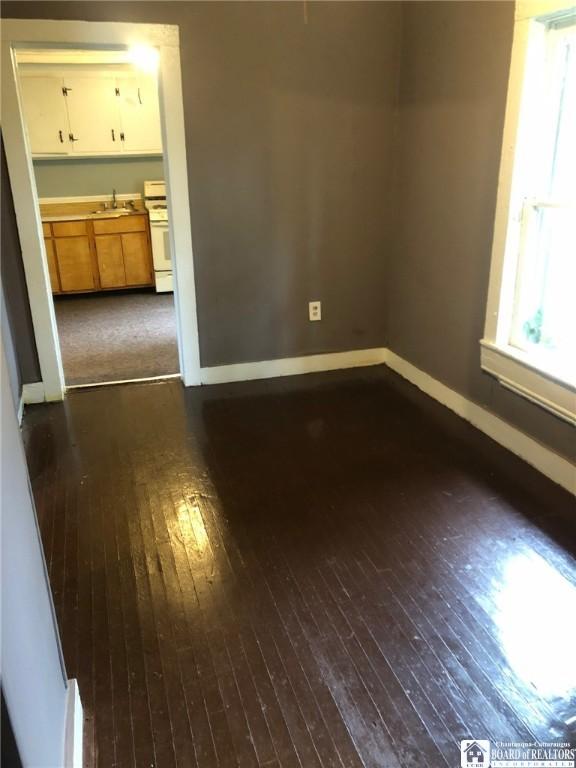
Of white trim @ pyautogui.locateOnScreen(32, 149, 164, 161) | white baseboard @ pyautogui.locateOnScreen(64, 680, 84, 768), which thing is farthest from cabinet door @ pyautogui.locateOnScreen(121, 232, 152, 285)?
white baseboard @ pyautogui.locateOnScreen(64, 680, 84, 768)

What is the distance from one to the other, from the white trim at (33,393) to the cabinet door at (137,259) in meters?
2.85

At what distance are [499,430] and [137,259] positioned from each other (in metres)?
4.37

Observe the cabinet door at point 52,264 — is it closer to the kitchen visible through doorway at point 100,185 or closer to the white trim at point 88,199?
the kitchen visible through doorway at point 100,185

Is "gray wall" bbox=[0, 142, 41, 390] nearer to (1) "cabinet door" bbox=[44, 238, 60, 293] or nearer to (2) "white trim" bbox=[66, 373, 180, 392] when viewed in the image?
(2) "white trim" bbox=[66, 373, 180, 392]

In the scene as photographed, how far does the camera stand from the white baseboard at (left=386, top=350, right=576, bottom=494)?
248 cm

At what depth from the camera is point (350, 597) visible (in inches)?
74.9

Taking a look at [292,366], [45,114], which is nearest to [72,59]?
[45,114]

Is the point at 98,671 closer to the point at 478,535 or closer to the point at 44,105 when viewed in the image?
the point at 478,535

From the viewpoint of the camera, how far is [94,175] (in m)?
6.21

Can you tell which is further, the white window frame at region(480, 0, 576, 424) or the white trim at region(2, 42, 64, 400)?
the white trim at region(2, 42, 64, 400)

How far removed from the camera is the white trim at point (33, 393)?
3.43 m

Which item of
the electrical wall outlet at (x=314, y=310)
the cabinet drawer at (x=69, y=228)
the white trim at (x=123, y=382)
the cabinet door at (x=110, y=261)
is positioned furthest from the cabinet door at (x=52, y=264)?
the electrical wall outlet at (x=314, y=310)

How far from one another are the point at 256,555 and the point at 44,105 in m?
5.28

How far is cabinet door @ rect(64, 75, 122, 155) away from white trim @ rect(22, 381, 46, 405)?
135 inches
